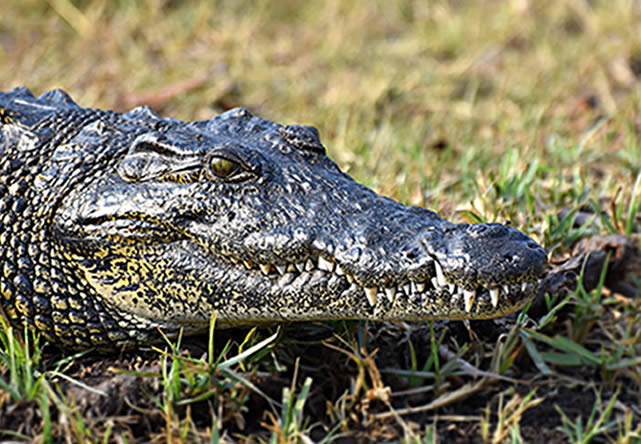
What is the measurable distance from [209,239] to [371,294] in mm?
554

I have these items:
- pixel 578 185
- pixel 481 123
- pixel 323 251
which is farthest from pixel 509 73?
pixel 323 251

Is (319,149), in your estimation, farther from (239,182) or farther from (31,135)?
(31,135)

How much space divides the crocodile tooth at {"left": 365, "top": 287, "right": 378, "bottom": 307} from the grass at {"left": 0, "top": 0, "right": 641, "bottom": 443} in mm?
216

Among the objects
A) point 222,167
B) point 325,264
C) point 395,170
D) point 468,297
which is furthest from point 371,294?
point 395,170

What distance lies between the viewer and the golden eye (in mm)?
2451

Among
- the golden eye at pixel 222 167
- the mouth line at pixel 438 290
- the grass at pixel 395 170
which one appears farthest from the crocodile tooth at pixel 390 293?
the golden eye at pixel 222 167

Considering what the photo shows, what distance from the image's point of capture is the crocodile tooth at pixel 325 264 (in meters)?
2.29

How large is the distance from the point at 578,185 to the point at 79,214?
8.27 ft

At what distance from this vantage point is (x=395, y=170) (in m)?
4.32

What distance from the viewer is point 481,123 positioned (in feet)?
17.9

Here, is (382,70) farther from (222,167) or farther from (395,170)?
(222,167)

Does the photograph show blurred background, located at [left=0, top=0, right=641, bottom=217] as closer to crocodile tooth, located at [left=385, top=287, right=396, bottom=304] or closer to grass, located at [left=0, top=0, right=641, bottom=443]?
grass, located at [left=0, top=0, right=641, bottom=443]

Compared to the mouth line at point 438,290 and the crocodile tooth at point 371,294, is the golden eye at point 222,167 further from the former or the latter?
the crocodile tooth at point 371,294

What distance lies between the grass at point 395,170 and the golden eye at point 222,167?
21.2 inches
